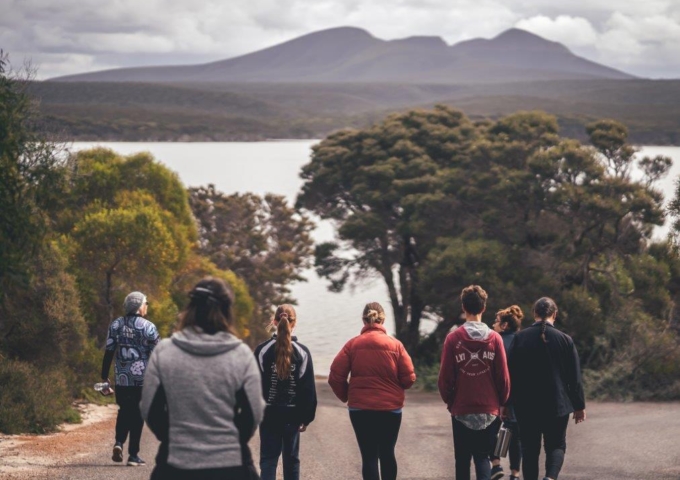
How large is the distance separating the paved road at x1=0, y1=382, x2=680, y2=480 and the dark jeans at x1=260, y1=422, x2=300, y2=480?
7.01 feet

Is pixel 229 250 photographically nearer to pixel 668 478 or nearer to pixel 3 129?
pixel 3 129

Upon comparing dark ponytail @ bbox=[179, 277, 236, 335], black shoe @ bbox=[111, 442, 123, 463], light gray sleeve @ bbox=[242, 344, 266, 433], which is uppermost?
dark ponytail @ bbox=[179, 277, 236, 335]

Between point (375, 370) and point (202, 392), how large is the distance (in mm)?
3422

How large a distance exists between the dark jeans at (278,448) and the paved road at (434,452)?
7.01 feet

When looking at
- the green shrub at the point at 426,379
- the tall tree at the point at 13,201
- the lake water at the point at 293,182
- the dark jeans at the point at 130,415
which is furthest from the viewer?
the lake water at the point at 293,182

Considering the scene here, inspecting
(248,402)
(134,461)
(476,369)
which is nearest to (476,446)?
(476,369)

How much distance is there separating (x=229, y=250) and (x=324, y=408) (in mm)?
22728

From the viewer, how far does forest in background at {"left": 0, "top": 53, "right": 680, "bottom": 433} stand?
1764cm

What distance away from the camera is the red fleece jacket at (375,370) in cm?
786

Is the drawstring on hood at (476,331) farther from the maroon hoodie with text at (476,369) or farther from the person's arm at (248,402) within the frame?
the person's arm at (248,402)

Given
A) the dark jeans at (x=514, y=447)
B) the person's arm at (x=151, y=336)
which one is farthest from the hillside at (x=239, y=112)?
the dark jeans at (x=514, y=447)

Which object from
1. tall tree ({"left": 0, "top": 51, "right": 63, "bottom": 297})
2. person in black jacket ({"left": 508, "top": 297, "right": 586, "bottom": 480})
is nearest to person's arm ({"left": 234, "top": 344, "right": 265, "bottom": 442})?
person in black jacket ({"left": 508, "top": 297, "right": 586, "bottom": 480})

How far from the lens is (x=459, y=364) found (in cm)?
768

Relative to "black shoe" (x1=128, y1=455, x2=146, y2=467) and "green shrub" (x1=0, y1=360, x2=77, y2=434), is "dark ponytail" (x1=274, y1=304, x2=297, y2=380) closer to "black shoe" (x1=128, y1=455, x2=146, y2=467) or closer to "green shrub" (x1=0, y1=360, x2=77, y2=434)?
"black shoe" (x1=128, y1=455, x2=146, y2=467)
